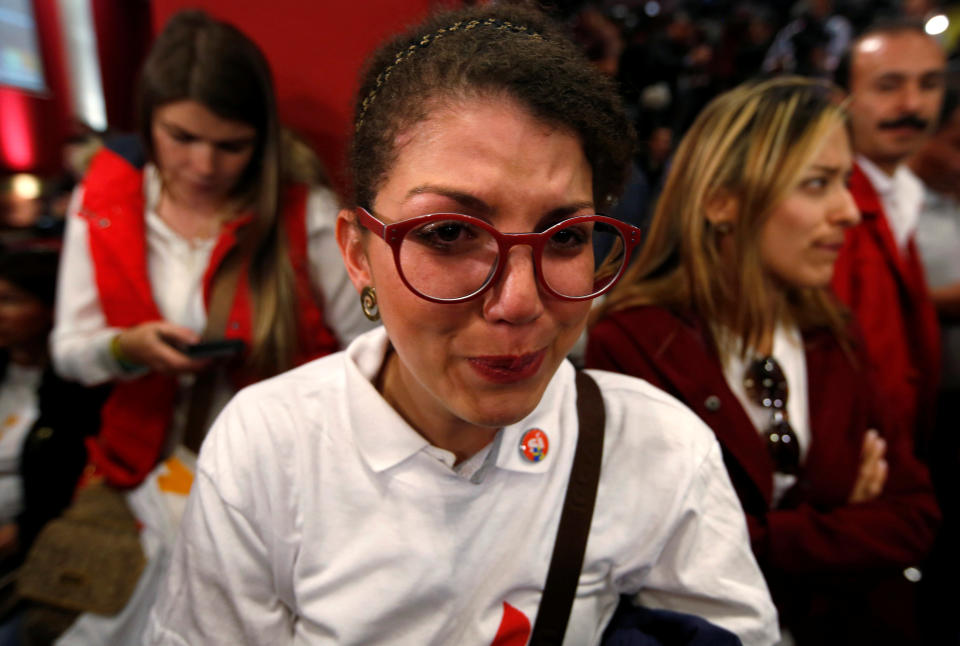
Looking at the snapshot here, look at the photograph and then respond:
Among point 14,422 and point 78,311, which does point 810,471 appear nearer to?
point 78,311

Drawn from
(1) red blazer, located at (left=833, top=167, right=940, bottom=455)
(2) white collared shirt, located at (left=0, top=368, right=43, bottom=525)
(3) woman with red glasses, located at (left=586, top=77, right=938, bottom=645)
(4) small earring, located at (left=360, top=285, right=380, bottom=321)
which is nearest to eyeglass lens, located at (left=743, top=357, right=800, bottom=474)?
(3) woman with red glasses, located at (left=586, top=77, right=938, bottom=645)

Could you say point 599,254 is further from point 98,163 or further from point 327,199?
point 98,163

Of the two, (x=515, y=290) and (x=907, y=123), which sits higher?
(x=907, y=123)

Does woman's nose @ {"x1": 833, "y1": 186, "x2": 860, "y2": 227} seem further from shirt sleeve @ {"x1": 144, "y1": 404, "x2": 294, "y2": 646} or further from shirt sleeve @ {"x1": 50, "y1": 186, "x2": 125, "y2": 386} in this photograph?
shirt sleeve @ {"x1": 50, "y1": 186, "x2": 125, "y2": 386}

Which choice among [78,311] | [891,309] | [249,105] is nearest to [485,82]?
[249,105]

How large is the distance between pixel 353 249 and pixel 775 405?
106cm

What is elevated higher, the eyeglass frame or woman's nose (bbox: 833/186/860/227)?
the eyeglass frame

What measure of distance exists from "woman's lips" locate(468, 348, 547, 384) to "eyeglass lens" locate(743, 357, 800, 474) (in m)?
0.84

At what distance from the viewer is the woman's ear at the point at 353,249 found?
0.87 metres

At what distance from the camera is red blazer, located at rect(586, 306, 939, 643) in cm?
125

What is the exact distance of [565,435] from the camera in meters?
0.98

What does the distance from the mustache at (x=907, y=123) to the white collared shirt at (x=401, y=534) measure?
6.17 ft

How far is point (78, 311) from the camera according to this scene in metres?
1.62

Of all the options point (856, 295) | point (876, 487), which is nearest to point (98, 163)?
point (876, 487)
